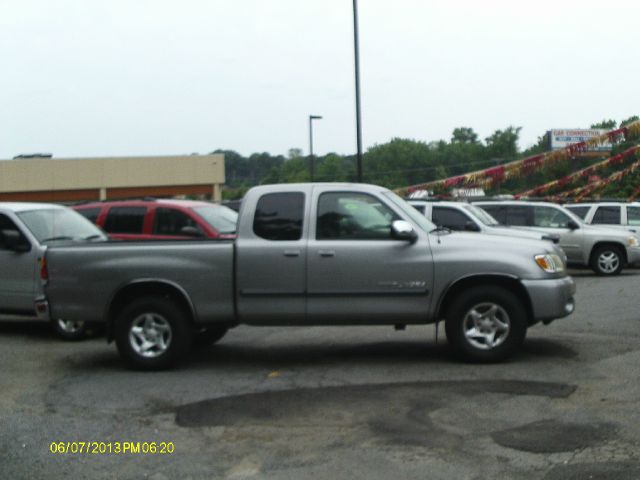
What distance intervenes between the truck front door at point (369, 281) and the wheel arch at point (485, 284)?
0.72ft

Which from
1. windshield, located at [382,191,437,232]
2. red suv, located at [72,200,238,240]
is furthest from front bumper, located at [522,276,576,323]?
red suv, located at [72,200,238,240]

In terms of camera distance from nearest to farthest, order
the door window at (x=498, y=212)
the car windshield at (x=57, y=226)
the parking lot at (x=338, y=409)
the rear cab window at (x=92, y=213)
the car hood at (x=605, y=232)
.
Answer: the parking lot at (x=338, y=409) < the car windshield at (x=57, y=226) < the rear cab window at (x=92, y=213) < the car hood at (x=605, y=232) < the door window at (x=498, y=212)

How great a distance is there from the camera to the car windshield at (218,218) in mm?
12977

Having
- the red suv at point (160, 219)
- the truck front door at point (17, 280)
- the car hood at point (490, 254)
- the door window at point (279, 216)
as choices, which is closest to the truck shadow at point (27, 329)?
the truck front door at point (17, 280)

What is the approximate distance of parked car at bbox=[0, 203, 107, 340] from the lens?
38.7 ft

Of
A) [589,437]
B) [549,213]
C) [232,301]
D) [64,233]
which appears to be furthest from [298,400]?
[549,213]

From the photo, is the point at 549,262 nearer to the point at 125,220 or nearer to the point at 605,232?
the point at 125,220

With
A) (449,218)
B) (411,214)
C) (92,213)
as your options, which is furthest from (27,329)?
(449,218)

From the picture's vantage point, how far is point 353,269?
9281 millimetres

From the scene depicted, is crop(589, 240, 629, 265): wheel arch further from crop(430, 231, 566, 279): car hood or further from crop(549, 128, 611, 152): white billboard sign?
crop(549, 128, 611, 152): white billboard sign

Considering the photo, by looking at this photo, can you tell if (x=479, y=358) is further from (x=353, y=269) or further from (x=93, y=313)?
(x=93, y=313)

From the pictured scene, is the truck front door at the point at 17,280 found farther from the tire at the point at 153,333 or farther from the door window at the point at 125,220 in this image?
the tire at the point at 153,333

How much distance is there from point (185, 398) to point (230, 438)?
5.17 ft

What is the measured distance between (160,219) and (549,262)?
19.2 feet
